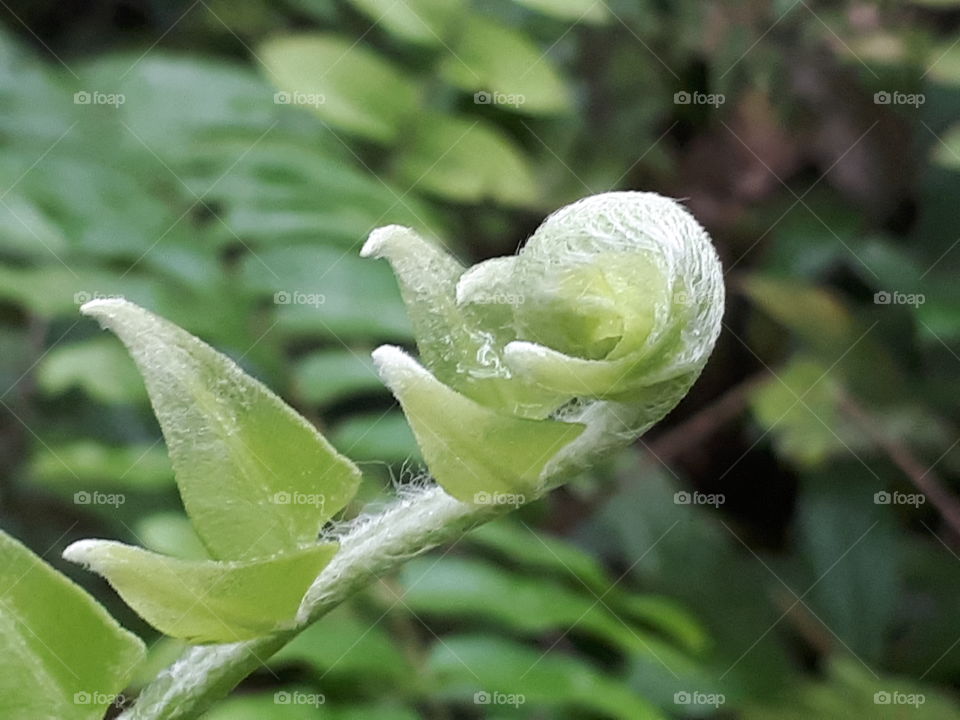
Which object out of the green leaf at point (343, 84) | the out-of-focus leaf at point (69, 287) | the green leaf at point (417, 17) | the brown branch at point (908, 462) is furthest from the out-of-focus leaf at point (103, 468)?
the brown branch at point (908, 462)

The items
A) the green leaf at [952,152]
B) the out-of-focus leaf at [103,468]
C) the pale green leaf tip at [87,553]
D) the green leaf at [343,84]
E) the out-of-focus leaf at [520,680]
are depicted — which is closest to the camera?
the pale green leaf tip at [87,553]

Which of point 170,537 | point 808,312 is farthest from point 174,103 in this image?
point 808,312

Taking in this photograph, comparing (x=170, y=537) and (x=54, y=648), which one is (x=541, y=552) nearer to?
(x=170, y=537)

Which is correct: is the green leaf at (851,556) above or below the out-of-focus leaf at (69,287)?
below

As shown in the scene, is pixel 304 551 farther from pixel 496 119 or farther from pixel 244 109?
pixel 496 119

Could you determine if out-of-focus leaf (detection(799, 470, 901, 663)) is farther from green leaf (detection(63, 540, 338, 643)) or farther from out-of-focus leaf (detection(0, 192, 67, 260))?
green leaf (detection(63, 540, 338, 643))

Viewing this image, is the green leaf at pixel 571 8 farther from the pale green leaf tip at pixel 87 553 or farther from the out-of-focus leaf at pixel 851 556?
the pale green leaf tip at pixel 87 553

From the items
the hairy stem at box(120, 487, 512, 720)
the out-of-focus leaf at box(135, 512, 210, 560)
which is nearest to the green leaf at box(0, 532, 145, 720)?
the hairy stem at box(120, 487, 512, 720)
